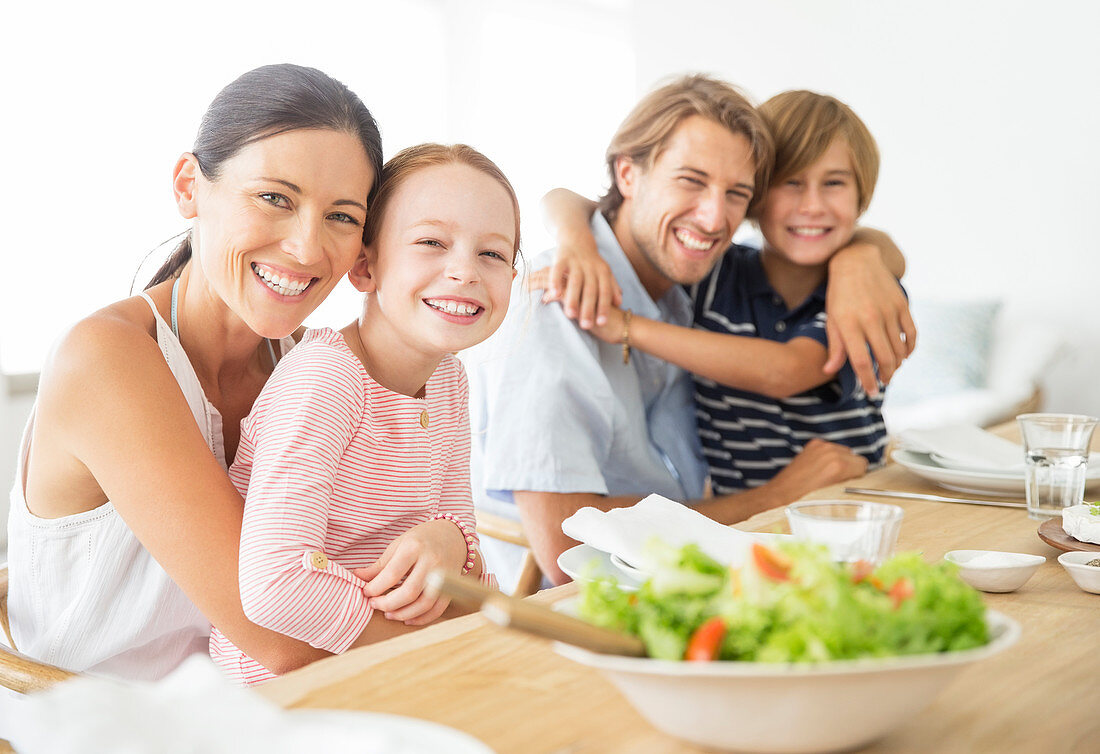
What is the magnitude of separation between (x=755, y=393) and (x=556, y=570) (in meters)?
0.53

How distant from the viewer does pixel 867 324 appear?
1.76 metres

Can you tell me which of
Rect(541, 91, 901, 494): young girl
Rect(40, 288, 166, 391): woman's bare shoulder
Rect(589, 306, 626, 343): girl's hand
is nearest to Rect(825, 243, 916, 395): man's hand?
Rect(541, 91, 901, 494): young girl

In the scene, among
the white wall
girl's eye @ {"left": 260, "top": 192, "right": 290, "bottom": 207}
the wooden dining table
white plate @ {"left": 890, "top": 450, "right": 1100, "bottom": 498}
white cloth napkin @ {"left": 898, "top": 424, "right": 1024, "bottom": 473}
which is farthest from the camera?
the white wall

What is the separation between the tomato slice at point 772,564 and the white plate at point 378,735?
0.19 meters

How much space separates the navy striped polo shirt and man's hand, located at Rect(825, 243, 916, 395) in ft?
0.24

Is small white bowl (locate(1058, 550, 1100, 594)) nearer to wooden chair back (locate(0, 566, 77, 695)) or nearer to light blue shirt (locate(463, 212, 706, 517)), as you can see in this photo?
light blue shirt (locate(463, 212, 706, 517))

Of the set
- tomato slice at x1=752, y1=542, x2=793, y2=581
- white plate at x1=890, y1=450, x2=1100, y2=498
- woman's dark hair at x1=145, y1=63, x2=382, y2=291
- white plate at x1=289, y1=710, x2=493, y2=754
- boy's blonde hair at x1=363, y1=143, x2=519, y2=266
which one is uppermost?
woman's dark hair at x1=145, y1=63, x2=382, y2=291

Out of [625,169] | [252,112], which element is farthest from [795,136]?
[252,112]

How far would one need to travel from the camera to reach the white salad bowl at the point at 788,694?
21.7 inches

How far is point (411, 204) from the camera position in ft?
4.10

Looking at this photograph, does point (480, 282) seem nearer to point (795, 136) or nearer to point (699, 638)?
point (699, 638)

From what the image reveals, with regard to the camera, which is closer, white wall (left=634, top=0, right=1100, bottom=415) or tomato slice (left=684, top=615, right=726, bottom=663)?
tomato slice (left=684, top=615, right=726, bottom=663)

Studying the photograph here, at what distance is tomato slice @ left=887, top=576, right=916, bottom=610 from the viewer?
596mm

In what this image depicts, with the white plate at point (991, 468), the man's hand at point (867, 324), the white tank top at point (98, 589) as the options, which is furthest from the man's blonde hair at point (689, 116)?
the white tank top at point (98, 589)
